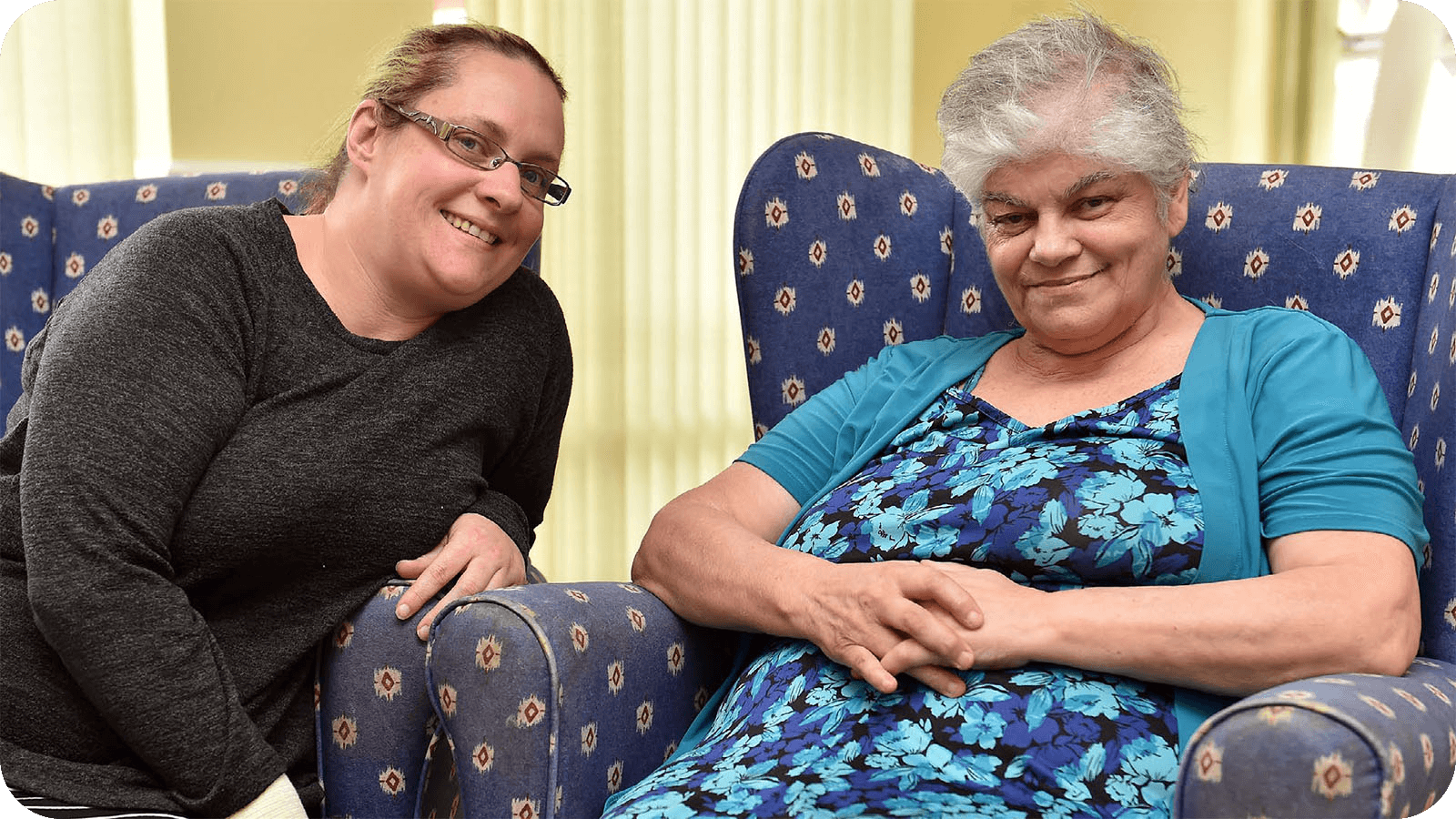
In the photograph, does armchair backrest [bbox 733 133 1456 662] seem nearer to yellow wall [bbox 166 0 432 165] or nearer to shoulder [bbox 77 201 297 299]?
shoulder [bbox 77 201 297 299]

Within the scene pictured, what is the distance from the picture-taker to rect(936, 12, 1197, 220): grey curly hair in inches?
53.2

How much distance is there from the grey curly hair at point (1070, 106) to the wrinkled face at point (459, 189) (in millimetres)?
524

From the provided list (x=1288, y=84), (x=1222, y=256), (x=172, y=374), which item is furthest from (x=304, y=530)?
(x=1288, y=84)

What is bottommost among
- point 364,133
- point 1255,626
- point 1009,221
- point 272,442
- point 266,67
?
point 1255,626

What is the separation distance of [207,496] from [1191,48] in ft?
10.1

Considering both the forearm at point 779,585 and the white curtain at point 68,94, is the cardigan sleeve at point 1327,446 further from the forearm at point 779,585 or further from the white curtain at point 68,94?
the white curtain at point 68,94

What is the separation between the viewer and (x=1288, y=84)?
3346mm

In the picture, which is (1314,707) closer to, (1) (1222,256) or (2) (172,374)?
(1) (1222,256)

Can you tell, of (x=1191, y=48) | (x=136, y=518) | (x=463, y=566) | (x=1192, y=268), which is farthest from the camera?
(x=1191, y=48)

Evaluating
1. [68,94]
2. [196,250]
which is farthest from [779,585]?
[68,94]

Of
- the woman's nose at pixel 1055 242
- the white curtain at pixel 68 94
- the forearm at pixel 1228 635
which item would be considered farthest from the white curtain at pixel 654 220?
the forearm at pixel 1228 635

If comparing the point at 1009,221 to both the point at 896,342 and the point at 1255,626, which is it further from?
the point at 1255,626

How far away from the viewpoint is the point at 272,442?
1355 mm

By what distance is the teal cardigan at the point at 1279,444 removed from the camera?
1200mm
